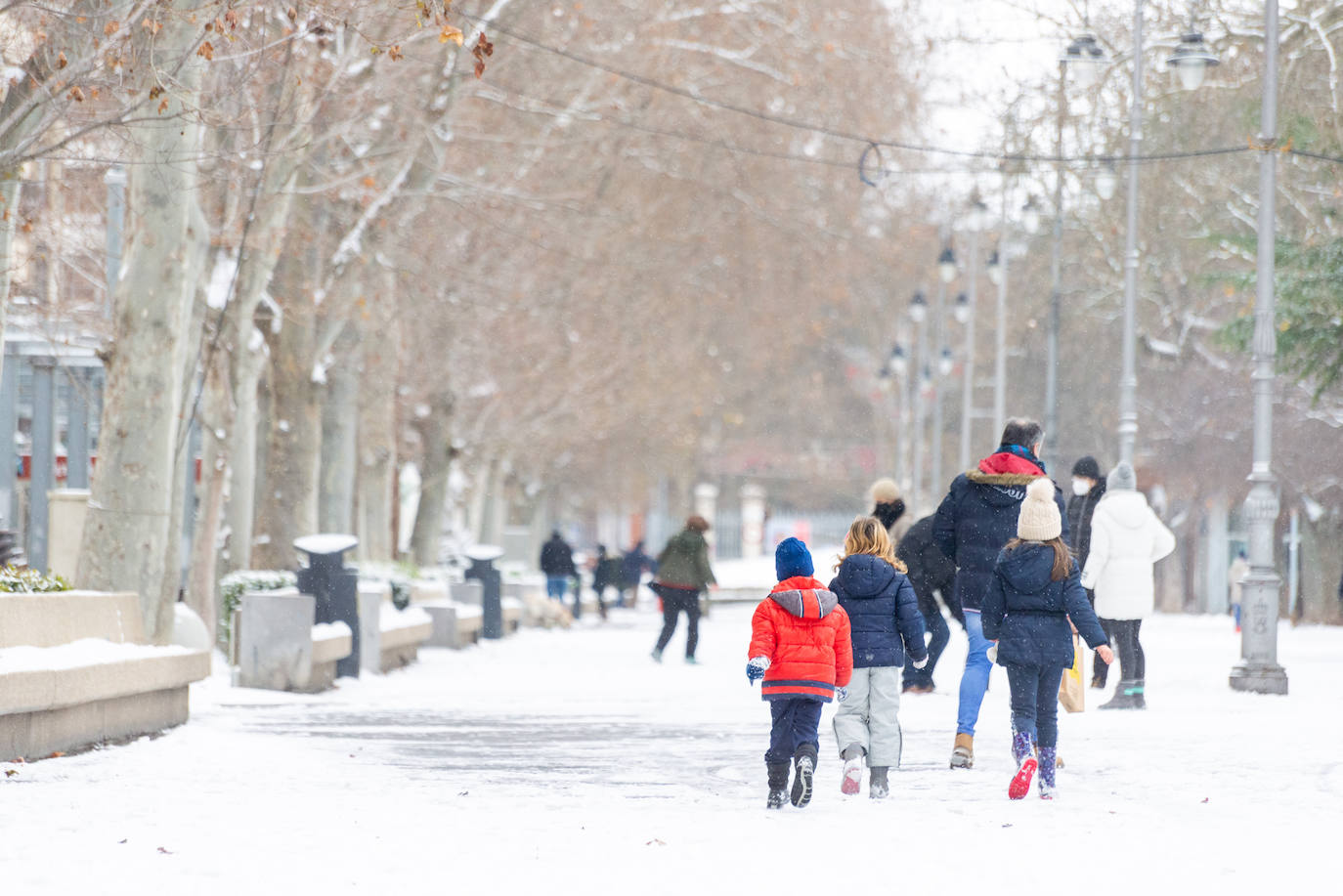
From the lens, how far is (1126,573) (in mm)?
15539

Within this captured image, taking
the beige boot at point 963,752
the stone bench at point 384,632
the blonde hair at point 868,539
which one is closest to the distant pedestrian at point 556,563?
the stone bench at point 384,632

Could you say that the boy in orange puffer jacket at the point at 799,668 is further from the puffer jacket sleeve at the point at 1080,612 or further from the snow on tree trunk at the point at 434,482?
the snow on tree trunk at the point at 434,482

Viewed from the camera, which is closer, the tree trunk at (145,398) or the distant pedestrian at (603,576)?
the tree trunk at (145,398)

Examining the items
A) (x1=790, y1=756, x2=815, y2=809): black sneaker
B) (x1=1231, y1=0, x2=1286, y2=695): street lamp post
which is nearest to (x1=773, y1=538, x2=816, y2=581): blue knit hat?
(x1=790, y1=756, x2=815, y2=809): black sneaker

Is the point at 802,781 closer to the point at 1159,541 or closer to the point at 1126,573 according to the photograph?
the point at 1126,573

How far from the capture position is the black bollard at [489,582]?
97.8 feet

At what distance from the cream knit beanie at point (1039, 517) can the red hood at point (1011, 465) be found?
4.89 feet

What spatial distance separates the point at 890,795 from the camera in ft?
33.4

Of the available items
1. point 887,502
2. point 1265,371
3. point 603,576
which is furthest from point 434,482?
point 887,502

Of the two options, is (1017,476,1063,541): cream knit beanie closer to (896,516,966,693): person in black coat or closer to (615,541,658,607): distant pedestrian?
(896,516,966,693): person in black coat

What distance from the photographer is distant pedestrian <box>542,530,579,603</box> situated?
39938 millimetres

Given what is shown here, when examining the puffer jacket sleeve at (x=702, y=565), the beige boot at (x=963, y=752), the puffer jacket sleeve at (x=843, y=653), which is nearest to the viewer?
the puffer jacket sleeve at (x=843, y=653)

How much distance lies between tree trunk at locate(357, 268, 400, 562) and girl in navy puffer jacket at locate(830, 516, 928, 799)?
1952 cm

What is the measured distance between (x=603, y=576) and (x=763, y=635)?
32.9 m
